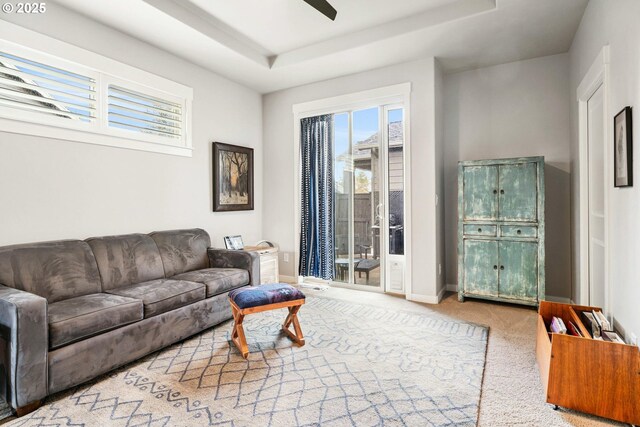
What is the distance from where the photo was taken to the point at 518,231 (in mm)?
3531

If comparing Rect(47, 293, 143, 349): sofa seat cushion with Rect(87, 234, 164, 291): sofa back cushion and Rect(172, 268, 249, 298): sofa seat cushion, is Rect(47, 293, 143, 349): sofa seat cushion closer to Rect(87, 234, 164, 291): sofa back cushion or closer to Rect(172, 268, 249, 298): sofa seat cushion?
Rect(87, 234, 164, 291): sofa back cushion

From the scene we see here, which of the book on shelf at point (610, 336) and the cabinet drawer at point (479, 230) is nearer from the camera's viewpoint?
the book on shelf at point (610, 336)

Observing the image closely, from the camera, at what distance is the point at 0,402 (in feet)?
6.32

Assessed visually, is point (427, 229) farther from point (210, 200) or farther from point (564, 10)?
point (210, 200)

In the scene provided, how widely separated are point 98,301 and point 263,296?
1.12m

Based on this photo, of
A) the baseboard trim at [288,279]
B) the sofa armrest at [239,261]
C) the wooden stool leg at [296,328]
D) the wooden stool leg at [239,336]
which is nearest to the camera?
the wooden stool leg at [239,336]

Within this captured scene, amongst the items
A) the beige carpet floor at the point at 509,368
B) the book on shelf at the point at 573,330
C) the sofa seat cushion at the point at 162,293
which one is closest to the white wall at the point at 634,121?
the book on shelf at the point at 573,330

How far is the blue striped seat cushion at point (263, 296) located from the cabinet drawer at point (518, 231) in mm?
2356

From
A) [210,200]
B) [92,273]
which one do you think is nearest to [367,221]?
[210,200]

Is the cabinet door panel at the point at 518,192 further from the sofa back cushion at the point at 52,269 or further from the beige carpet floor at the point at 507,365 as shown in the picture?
the sofa back cushion at the point at 52,269

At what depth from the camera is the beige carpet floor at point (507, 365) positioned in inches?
69.8

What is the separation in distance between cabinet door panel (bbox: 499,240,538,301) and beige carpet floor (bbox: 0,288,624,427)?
0.61 feet

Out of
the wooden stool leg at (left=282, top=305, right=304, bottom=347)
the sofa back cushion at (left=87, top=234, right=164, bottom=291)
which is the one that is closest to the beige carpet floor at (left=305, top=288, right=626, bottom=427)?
the wooden stool leg at (left=282, top=305, right=304, bottom=347)

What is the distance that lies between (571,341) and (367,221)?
9.04ft
